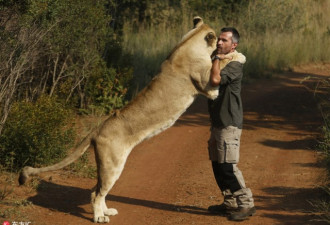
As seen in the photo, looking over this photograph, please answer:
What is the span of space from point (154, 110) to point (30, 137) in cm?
228

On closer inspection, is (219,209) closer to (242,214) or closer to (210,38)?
(242,214)

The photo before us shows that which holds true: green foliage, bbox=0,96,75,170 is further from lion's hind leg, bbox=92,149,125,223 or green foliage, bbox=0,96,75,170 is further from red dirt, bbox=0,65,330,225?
lion's hind leg, bbox=92,149,125,223

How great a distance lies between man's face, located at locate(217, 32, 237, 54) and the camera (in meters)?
6.77

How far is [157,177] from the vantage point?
8.85 metres

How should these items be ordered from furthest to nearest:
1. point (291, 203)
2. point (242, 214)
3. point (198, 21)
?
point (291, 203), point (198, 21), point (242, 214)

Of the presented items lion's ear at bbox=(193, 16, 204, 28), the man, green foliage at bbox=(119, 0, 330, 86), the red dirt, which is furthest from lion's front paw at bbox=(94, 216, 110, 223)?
green foliage at bbox=(119, 0, 330, 86)

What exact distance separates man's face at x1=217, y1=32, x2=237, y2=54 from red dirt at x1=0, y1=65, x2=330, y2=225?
191 cm

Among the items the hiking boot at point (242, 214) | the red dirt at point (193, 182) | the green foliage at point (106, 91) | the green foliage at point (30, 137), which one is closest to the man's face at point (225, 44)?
the hiking boot at point (242, 214)

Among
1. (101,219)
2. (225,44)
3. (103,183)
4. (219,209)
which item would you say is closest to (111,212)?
(101,219)

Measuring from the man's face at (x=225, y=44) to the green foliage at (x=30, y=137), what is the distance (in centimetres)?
297

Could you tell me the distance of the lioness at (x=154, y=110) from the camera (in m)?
6.78

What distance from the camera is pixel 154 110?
22.9ft

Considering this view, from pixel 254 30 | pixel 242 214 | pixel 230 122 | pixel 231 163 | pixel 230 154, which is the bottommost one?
pixel 242 214

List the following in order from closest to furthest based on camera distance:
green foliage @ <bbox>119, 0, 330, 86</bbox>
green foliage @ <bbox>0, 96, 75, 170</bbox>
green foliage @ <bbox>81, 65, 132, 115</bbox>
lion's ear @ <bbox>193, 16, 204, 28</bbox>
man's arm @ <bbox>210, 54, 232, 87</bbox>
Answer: man's arm @ <bbox>210, 54, 232, 87</bbox> < lion's ear @ <bbox>193, 16, 204, 28</bbox> < green foliage @ <bbox>0, 96, 75, 170</bbox> < green foliage @ <bbox>81, 65, 132, 115</bbox> < green foliage @ <bbox>119, 0, 330, 86</bbox>
